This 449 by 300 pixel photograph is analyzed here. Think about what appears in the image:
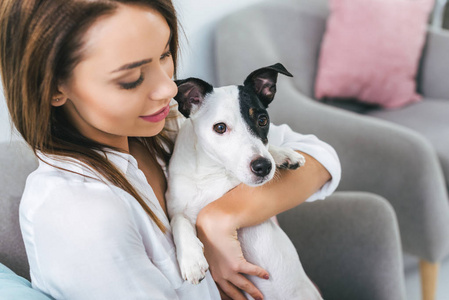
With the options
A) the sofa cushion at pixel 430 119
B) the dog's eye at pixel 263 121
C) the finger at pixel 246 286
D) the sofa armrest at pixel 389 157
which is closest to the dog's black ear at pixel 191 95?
the dog's eye at pixel 263 121

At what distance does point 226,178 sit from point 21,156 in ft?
1.51

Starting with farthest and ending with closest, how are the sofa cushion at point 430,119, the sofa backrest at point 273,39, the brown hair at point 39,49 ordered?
the sofa cushion at point 430,119 → the sofa backrest at point 273,39 → the brown hair at point 39,49

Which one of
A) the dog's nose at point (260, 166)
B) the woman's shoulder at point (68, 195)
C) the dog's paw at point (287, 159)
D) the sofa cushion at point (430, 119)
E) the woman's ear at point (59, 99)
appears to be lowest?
the sofa cushion at point (430, 119)

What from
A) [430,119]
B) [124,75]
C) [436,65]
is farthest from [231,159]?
[436,65]

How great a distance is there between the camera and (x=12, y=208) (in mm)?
867

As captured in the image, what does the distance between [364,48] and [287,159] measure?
3.90ft

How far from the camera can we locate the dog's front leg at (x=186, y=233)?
0.70 meters

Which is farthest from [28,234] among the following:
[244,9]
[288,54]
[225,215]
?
[244,9]

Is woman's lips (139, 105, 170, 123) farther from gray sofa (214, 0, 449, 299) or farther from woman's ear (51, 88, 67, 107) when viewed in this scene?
gray sofa (214, 0, 449, 299)

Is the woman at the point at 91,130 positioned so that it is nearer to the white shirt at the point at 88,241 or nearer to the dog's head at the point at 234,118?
the white shirt at the point at 88,241

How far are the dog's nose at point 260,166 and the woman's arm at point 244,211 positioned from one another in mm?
92

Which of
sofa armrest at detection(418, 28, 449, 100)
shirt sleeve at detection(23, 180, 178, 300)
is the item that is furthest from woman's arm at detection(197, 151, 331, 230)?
sofa armrest at detection(418, 28, 449, 100)

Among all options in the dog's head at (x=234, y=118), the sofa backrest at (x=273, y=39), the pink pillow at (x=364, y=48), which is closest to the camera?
the dog's head at (x=234, y=118)

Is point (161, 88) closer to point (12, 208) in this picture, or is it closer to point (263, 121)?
point (263, 121)
